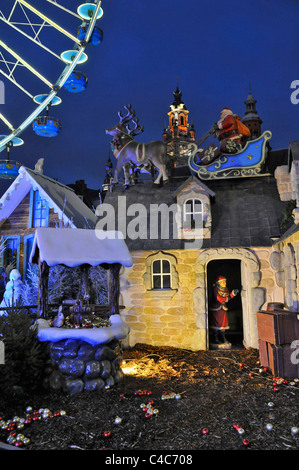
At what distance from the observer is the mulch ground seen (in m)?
4.08

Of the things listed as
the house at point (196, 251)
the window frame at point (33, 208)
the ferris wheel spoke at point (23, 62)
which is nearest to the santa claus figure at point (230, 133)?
the house at point (196, 251)

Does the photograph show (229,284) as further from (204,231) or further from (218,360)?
(218,360)

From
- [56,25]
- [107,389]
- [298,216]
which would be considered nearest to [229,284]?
[298,216]

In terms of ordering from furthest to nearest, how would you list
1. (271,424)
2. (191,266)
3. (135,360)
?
(191,266) < (135,360) < (271,424)

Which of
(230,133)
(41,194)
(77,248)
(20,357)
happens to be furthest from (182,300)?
(41,194)

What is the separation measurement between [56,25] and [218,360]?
10.2m

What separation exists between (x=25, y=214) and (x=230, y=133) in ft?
28.4

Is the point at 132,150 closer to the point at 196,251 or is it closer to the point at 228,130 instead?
the point at 228,130

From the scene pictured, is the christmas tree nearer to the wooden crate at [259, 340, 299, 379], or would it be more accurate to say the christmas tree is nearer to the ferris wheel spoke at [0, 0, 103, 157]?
the wooden crate at [259, 340, 299, 379]

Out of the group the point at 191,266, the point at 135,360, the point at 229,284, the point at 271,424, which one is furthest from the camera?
the point at 229,284

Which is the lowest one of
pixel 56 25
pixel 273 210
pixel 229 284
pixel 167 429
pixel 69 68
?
pixel 167 429

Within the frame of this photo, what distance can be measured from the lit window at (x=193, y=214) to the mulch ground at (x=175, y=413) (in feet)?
12.6

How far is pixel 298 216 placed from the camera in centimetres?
635

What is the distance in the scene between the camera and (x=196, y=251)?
31.3ft
